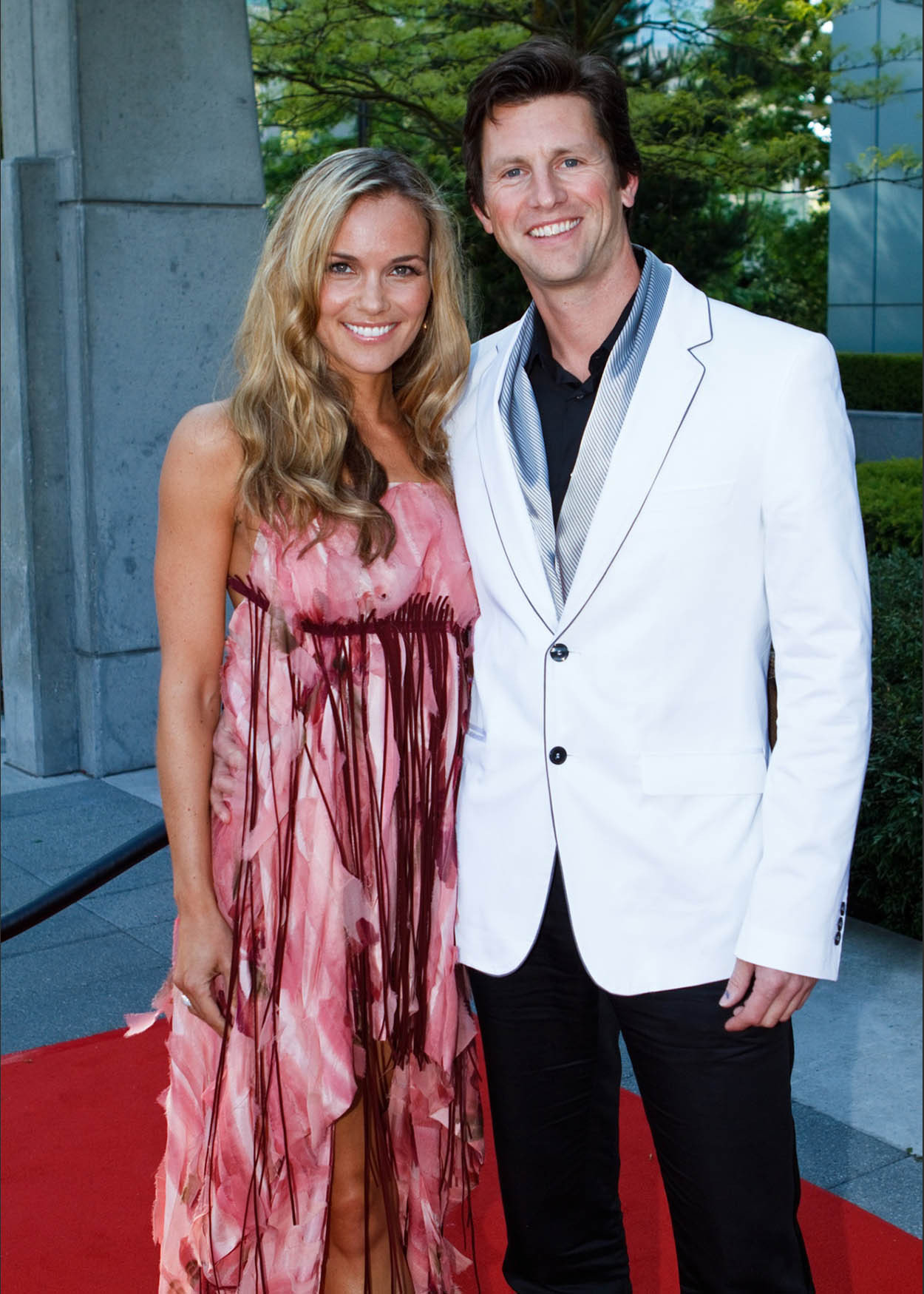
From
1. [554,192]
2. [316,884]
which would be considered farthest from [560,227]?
[316,884]

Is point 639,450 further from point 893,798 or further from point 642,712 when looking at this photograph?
point 893,798

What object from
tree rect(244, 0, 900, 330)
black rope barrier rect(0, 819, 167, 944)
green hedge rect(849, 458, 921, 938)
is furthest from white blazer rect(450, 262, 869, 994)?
tree rect(244, 0, 900, 330)

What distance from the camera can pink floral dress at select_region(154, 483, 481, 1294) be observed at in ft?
8.32

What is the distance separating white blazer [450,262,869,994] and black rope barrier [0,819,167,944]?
131 centimetres

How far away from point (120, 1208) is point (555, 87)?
2590 millimetres

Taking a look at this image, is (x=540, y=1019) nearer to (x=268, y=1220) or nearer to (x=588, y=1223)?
(x=588, y=1223)

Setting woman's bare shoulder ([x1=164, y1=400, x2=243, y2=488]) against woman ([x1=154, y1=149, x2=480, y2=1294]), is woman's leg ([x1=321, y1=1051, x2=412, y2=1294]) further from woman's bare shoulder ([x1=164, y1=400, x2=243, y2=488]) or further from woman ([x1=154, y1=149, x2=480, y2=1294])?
woman's bare shoulder ([x1=164, y1=400, x2=243, y2=488])

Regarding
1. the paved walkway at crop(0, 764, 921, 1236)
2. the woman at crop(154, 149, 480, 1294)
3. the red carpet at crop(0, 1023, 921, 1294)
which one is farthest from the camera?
the paved walkway at crop(0, 764, 921, 1236)

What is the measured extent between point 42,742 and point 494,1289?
4547 millimetres

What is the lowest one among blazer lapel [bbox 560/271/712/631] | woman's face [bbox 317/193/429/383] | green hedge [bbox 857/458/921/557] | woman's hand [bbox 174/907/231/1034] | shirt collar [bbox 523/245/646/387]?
woman's hand [bbox 174/907/231/1034]

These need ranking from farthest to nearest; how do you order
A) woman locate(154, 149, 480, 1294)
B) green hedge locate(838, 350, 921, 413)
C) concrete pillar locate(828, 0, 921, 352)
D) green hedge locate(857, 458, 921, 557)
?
concrete pillar locate(828, 0, 921, 352) < green hedge locate(838, 350, 921, 413) < green hedge locate(857, 458, 921, 557) < woman locate(154, 149, 480, 1294)

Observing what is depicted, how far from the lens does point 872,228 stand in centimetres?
1672

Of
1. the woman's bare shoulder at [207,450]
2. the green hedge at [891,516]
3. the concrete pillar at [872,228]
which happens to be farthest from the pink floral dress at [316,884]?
the concrete pillar at [872,228]

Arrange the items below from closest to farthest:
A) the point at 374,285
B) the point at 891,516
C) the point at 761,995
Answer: the point at 761,995, the point at 374,285, the point at 891,516
